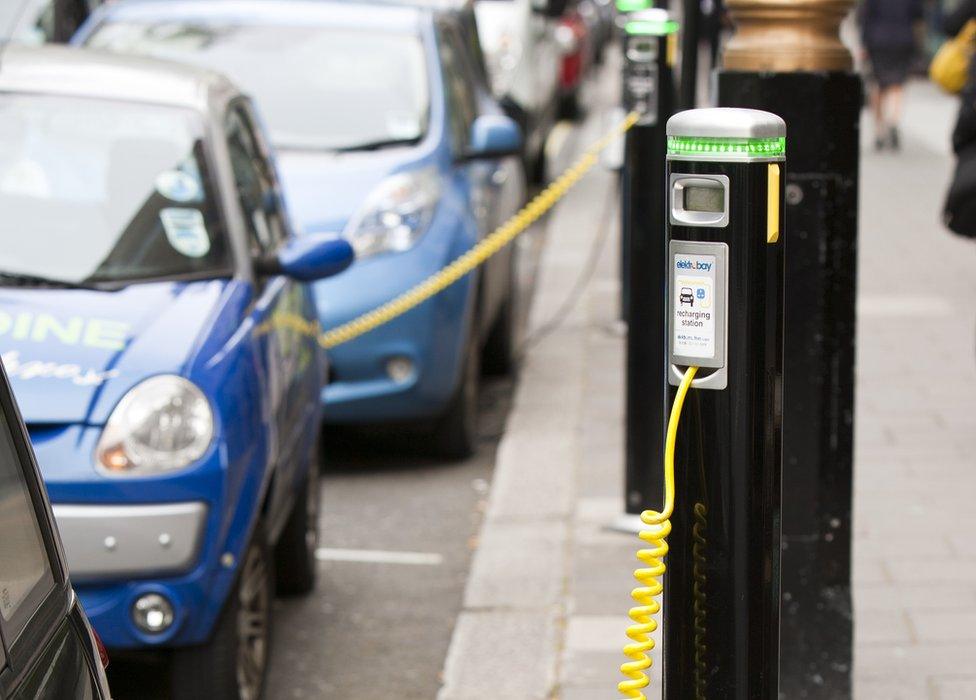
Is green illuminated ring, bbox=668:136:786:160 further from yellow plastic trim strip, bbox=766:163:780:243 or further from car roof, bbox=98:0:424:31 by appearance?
car roof, bbox=98:0:424:31

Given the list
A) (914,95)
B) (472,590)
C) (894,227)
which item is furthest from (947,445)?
(914,95)

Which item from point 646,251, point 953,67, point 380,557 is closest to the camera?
point 953,67

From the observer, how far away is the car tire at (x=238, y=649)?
4137mm

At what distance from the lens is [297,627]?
5.47m

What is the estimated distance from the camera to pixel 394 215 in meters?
7.11

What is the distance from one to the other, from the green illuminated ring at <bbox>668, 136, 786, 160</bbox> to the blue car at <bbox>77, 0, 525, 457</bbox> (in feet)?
13.6

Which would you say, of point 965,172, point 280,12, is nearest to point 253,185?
point 965,172

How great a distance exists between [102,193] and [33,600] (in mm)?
2666

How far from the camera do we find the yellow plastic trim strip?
2.82 m

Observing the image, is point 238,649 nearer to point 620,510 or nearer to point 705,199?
point 705,199

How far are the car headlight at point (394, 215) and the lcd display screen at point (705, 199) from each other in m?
4.25

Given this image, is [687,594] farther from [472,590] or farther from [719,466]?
[472,590]

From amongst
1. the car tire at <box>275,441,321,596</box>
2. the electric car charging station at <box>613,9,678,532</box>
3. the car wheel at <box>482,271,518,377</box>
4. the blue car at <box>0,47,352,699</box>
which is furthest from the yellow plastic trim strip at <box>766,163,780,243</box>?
the car wheel at <box>482,271,518,377</box>

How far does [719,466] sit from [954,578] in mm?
2714
